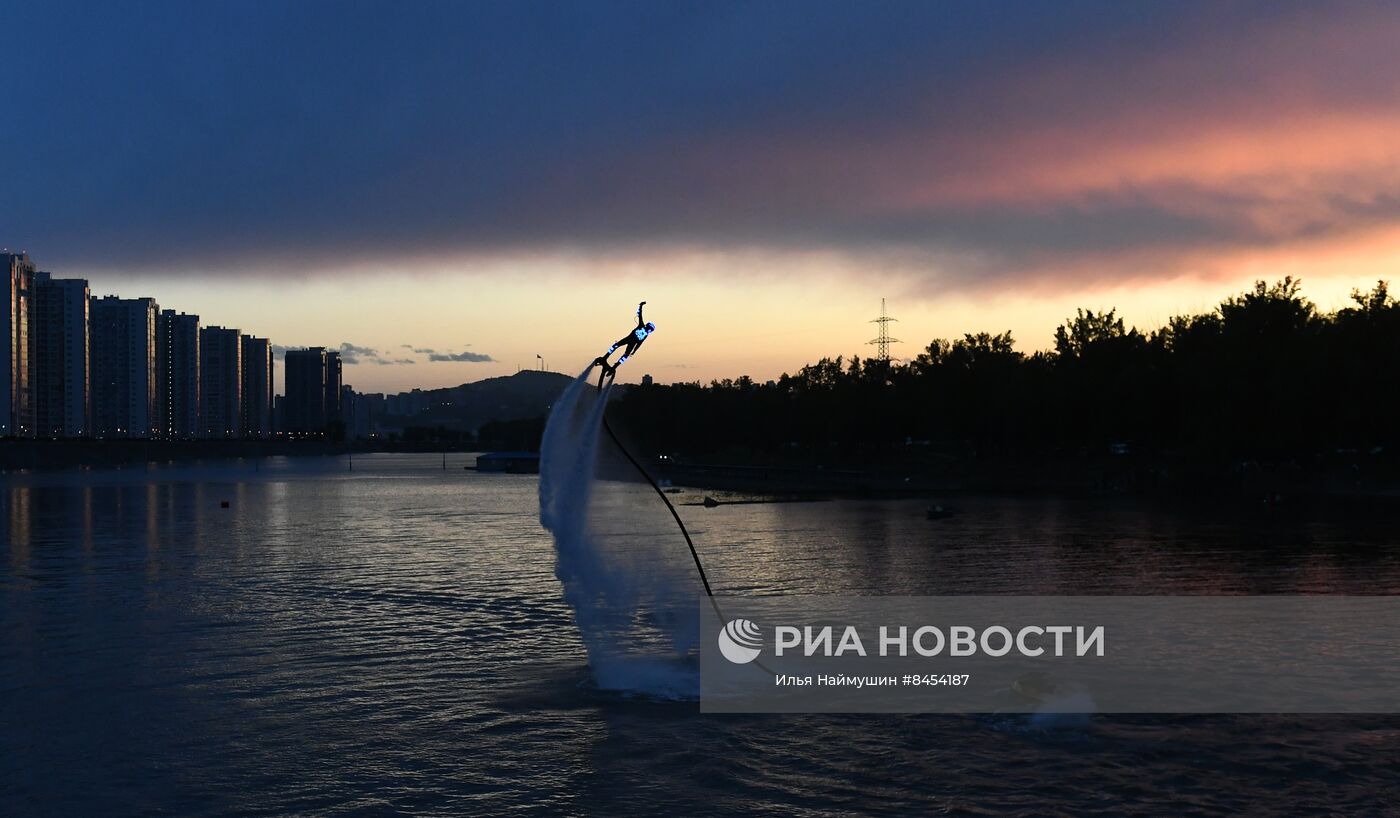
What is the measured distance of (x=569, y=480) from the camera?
84.7ft

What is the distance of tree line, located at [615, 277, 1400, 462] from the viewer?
4254 inches

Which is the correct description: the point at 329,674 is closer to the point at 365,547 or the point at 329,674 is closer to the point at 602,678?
the point at 602,678

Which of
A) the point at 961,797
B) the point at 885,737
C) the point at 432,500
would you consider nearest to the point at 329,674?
the point at 885,737

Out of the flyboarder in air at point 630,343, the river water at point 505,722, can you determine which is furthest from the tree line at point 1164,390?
the flyboarder in air at point 630,343

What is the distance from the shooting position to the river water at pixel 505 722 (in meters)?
18.7

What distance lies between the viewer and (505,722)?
23453 millimetres

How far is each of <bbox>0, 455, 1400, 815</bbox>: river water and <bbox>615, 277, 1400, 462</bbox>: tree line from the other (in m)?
42.6

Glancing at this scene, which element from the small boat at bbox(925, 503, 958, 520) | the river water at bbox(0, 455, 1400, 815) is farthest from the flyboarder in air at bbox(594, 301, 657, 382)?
the small boat at bbox(925, 503, 958, 520)

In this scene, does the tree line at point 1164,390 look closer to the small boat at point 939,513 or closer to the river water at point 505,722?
the small boat at point 939,513

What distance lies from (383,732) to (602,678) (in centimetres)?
558

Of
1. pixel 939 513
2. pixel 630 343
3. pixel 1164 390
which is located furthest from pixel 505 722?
pixel 1164 390

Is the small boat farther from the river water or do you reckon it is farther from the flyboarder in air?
the flyboarder in air

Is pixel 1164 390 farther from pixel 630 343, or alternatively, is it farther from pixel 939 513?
pixel 630 343

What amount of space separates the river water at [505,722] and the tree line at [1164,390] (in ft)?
140
